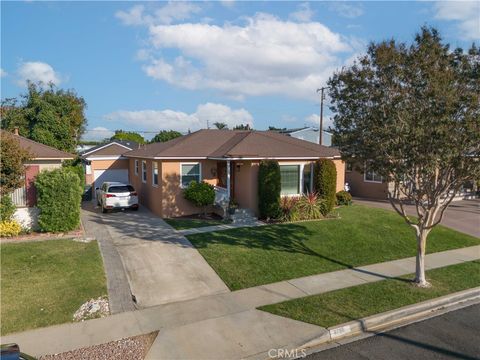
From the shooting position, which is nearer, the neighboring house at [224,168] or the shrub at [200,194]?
the shrub at [200,194]

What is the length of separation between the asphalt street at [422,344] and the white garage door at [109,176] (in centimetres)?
2168

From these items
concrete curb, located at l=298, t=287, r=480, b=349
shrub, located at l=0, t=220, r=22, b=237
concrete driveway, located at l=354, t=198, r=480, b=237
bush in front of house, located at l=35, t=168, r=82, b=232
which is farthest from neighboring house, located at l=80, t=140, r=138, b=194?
concrete curb, located at l=298, t=287, r=480, b=349

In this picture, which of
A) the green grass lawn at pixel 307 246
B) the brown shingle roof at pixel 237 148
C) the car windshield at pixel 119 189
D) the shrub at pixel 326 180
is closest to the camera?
the green grass lawn at pixel 307 246

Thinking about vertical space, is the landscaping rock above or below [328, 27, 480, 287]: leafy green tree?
below

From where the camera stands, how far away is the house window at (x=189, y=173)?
1753cm

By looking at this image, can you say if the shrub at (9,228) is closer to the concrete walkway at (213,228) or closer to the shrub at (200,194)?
the concrete walkway at (213,228)

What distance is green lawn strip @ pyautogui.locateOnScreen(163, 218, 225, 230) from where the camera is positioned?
578 inches

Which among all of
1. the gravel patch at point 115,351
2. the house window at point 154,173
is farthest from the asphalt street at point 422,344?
the house window at point 154,173

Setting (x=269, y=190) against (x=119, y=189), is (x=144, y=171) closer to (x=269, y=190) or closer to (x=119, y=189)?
(x=119, y=189)

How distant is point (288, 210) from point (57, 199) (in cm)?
929

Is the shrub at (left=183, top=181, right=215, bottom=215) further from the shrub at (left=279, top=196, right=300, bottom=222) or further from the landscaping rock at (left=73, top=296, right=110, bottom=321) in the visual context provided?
the landscaping rock at (left=73, top=296, right=110, bottom=321)

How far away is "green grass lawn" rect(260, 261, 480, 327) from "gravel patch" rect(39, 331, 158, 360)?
105 inches

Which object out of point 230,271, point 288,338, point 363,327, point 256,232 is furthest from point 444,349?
point 256,232

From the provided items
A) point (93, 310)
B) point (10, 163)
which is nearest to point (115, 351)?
point (93, 310)
